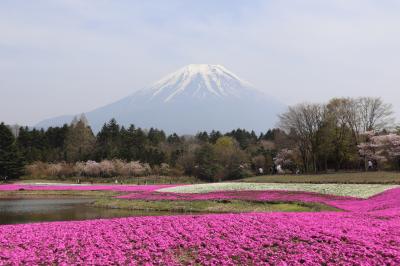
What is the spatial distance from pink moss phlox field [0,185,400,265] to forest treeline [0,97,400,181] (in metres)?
56.8

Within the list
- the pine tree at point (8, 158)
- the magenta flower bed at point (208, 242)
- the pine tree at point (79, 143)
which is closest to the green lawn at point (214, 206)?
the magenta flower bed at point (208, 242)

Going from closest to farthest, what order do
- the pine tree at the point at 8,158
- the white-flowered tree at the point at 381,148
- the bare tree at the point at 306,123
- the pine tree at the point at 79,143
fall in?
the white-flowered tree at the point at 381,148, the bare tree at the point at 306,123, the pine tree at the point at 8,158, the pine tree at the point at 79,143

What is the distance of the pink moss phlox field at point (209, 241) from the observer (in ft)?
45.3

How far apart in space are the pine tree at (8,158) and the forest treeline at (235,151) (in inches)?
7.5

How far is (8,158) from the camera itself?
87.2 m

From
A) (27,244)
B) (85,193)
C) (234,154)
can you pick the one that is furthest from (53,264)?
(234,154)

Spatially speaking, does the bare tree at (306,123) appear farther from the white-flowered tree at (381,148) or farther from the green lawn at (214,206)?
the green lawn at (214,206)

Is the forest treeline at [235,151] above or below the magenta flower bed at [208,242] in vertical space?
above

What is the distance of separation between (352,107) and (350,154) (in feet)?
30.3

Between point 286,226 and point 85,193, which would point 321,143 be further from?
point 286,226

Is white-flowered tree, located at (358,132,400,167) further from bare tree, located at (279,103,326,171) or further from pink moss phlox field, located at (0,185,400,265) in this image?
pink moss phlox field, located at (0,185,400,265)

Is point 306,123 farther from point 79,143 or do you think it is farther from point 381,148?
point 79,143

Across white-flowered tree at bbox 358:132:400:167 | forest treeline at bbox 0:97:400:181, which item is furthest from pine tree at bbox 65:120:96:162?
white-flowered tree at bbox 358:132:400:167

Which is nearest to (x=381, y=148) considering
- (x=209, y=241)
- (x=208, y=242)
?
(x=209, y=241)
